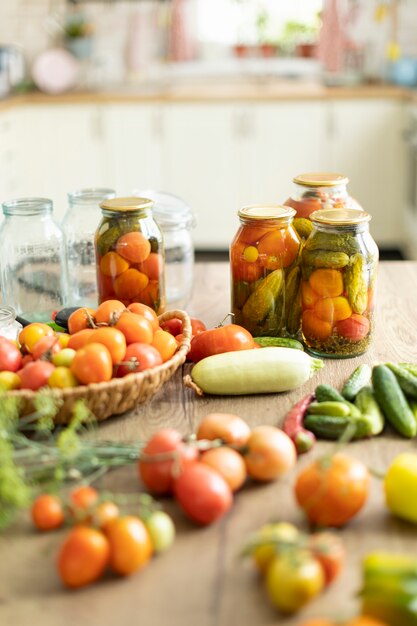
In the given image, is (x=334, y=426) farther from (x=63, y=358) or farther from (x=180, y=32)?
(x=180, y=32)

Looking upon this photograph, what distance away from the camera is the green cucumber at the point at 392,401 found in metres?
1.31

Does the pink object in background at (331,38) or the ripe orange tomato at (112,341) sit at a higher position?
the pink object in background at (331,38)

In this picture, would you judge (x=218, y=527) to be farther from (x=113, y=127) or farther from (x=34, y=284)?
(x=113, y=127)

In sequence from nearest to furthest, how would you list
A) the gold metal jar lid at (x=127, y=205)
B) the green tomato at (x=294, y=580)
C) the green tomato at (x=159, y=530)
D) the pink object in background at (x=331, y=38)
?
1. the green tomato at (x=294, y=580)
2. the green tomato at (x=159, y=530)
3. the gold metal jar lid at (x=127, y=205)
4. the pink object in background at (x=331, y=38)

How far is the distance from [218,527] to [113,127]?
4266 millimetres

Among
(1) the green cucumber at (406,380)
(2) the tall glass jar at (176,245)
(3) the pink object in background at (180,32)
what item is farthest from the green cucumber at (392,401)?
(3) the pink object in background at (180,32)

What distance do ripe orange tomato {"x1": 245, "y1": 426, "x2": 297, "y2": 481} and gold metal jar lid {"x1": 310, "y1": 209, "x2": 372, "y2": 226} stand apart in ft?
1.71

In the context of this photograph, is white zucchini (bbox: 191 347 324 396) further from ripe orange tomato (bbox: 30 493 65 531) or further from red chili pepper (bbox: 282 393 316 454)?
ripe orange tomato (bbox: 30 493 65 531)

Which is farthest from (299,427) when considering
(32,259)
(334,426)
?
(32,259)

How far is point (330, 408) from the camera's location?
1.33 meters

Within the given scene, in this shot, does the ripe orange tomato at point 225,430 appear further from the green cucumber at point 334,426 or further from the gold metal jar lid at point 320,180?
the gold metal jar lid at point 320,180

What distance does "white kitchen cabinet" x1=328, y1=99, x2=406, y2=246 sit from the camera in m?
4.95

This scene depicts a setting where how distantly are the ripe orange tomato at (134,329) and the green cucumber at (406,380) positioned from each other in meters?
0.42

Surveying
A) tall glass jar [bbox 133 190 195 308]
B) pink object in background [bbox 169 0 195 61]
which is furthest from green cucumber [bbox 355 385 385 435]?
pink object in background [bbox 169 0 195 61]
